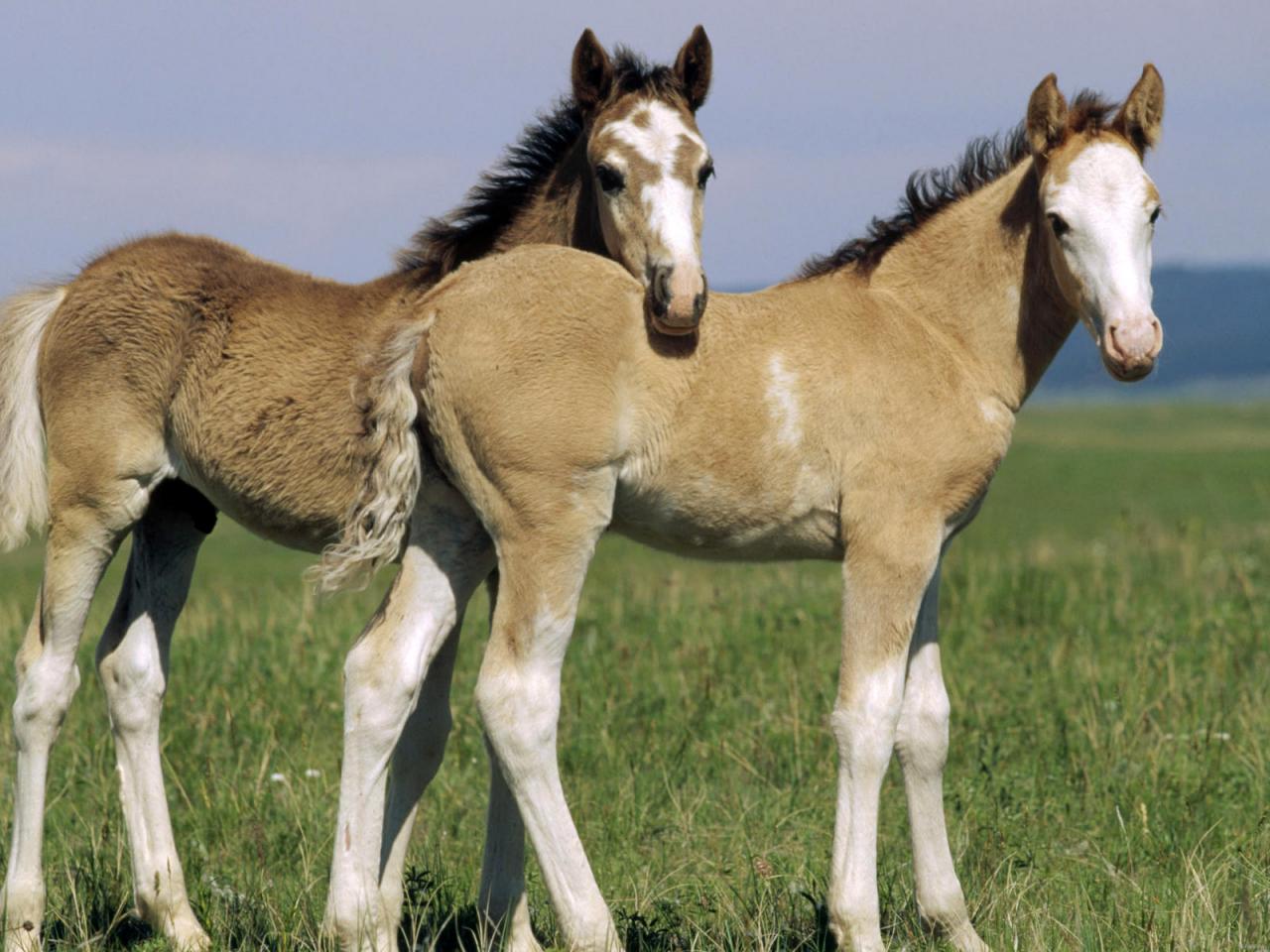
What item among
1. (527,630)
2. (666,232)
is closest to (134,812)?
(527,630)

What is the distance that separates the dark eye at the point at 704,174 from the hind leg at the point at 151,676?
1937mm

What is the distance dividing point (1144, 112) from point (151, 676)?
3470mm

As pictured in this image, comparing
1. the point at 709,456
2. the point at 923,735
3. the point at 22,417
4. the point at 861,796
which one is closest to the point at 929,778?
the point at 923,735

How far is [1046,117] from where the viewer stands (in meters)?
3.91

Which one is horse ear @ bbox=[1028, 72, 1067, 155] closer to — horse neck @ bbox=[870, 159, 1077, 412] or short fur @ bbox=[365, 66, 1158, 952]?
short fur @ bbox=[365, 66, 1158, 952]

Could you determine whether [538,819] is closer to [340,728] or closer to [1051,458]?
[340,728]

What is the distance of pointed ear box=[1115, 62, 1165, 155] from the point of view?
12.9 feet

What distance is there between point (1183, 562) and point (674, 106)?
564 cm

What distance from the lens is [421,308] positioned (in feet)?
12.9

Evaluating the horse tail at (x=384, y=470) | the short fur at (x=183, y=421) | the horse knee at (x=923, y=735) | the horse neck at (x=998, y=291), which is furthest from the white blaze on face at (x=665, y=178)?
the horse knee at (x=923, y=735)

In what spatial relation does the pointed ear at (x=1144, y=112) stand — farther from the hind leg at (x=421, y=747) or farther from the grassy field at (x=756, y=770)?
the hind leg at (x=421, y=747)

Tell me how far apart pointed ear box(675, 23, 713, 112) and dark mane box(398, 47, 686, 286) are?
3.0 inches

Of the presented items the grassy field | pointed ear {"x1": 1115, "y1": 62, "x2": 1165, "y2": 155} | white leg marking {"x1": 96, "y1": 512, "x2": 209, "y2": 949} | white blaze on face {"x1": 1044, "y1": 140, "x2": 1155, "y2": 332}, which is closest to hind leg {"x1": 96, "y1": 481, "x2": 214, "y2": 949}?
white leg marking {"x1": 96, "y1": 512, "x2": 209, "y2": 949}

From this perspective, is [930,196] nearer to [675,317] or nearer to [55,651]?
[675,317]
